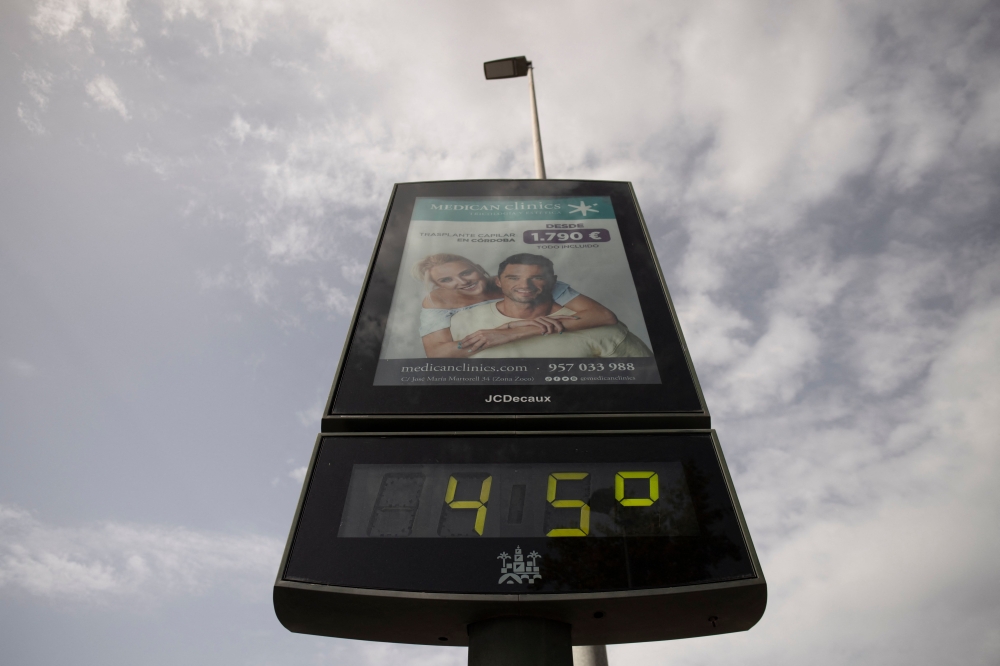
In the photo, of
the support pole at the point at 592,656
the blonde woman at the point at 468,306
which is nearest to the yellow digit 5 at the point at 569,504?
the blonde woman at the point at 468,306

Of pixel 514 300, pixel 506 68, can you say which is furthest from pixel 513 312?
pixel 506 68

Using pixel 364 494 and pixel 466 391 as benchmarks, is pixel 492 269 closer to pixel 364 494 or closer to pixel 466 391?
pixel 466 391

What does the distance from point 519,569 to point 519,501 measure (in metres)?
0.34

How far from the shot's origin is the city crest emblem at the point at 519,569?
274 centimetres

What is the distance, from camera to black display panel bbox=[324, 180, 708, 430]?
11.9 feet

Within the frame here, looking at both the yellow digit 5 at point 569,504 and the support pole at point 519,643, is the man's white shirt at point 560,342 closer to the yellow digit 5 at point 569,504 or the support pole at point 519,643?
the yellow digit 5 at point 569,504

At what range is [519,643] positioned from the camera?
2705 millimetres

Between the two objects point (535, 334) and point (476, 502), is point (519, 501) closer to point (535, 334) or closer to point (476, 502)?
point (476, 502)

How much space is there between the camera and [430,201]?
17.6 feet

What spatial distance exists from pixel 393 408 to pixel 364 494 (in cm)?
60

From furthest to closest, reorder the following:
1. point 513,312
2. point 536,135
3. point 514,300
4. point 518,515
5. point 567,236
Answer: point 536,135 → point 567,236 → point 514,300 → point 513,312 → point 518,515

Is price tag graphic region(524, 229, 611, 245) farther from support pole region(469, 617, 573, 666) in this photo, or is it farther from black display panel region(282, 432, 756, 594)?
support pole region(469, 617, 573, 666)

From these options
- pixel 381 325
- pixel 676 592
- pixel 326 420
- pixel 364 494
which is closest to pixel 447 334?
pixel 381 325

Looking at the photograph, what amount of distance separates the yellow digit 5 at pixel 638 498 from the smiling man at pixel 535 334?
964 mm
